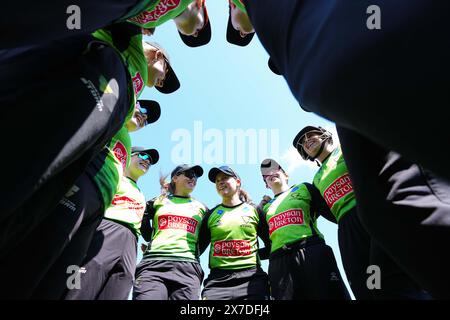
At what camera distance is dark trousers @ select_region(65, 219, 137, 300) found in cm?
262

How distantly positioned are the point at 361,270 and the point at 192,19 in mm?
2259

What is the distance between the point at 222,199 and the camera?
4.91 m

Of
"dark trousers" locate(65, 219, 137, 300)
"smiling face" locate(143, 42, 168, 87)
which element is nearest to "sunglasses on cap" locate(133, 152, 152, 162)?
"dark trousers" locate(65, 219, 137, 300)

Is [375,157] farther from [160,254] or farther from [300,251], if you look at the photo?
[160,254]

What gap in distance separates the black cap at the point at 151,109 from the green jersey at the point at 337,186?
68.7 inches

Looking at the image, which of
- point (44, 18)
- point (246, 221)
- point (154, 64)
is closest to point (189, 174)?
point (246, 221)

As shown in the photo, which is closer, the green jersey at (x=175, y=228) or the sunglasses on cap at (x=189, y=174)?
the green jersey at (x=175, y=228)

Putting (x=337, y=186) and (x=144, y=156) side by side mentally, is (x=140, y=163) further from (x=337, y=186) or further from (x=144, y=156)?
(x=337, y=186)

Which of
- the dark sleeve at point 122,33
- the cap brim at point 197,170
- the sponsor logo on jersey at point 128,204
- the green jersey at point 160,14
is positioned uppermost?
the cap brim at point 197,170

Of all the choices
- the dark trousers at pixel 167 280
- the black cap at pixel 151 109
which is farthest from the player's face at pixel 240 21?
the dark trousers at pixel 167 280

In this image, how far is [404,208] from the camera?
1.17 metres

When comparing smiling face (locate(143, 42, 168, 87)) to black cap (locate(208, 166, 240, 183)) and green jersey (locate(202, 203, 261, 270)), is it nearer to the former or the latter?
green jersey (locate(202, 203, 261, 270))

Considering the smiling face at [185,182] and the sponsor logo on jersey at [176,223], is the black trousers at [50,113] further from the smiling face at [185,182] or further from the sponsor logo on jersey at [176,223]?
the smiling face at [185,182]

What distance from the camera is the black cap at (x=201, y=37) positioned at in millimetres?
3207
